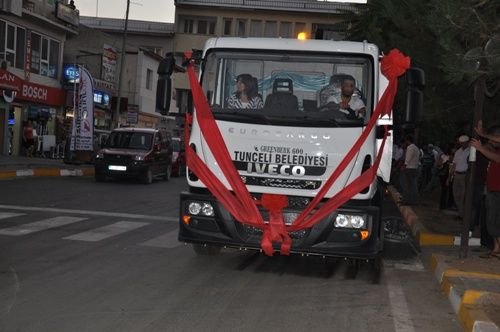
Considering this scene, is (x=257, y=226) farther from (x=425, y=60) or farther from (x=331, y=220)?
(x=425, y=60)

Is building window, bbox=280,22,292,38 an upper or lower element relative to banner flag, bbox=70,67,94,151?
upper

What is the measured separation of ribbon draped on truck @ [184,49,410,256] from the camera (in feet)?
21.1

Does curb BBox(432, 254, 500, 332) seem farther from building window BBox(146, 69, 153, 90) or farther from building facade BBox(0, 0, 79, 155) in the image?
building window BBox(146, 69, 153, 90)

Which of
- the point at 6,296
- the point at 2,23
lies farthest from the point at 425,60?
the point at 2,23

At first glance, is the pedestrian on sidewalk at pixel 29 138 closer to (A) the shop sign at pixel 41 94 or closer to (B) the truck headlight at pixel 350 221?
(A) the shop sign at pixel 41 94

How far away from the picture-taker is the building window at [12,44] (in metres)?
25.2

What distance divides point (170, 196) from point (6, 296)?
10580 millimetres

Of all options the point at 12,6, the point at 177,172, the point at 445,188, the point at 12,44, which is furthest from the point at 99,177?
the point at 445,188

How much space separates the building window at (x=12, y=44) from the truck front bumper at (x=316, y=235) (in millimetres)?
21250

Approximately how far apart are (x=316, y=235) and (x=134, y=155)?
13.6m

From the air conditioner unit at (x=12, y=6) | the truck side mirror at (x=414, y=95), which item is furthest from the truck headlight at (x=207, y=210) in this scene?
the air conditioner unit at (x=12, y=6)

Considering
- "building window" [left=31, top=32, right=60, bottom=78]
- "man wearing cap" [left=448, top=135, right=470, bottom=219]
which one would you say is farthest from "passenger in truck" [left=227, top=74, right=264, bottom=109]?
"building window" [left=31, top=32, right=60, bottom=78]

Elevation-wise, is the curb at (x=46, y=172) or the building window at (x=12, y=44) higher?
the building window at (x=12, y=44)

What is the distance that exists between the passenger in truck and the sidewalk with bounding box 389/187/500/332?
9.82ft
